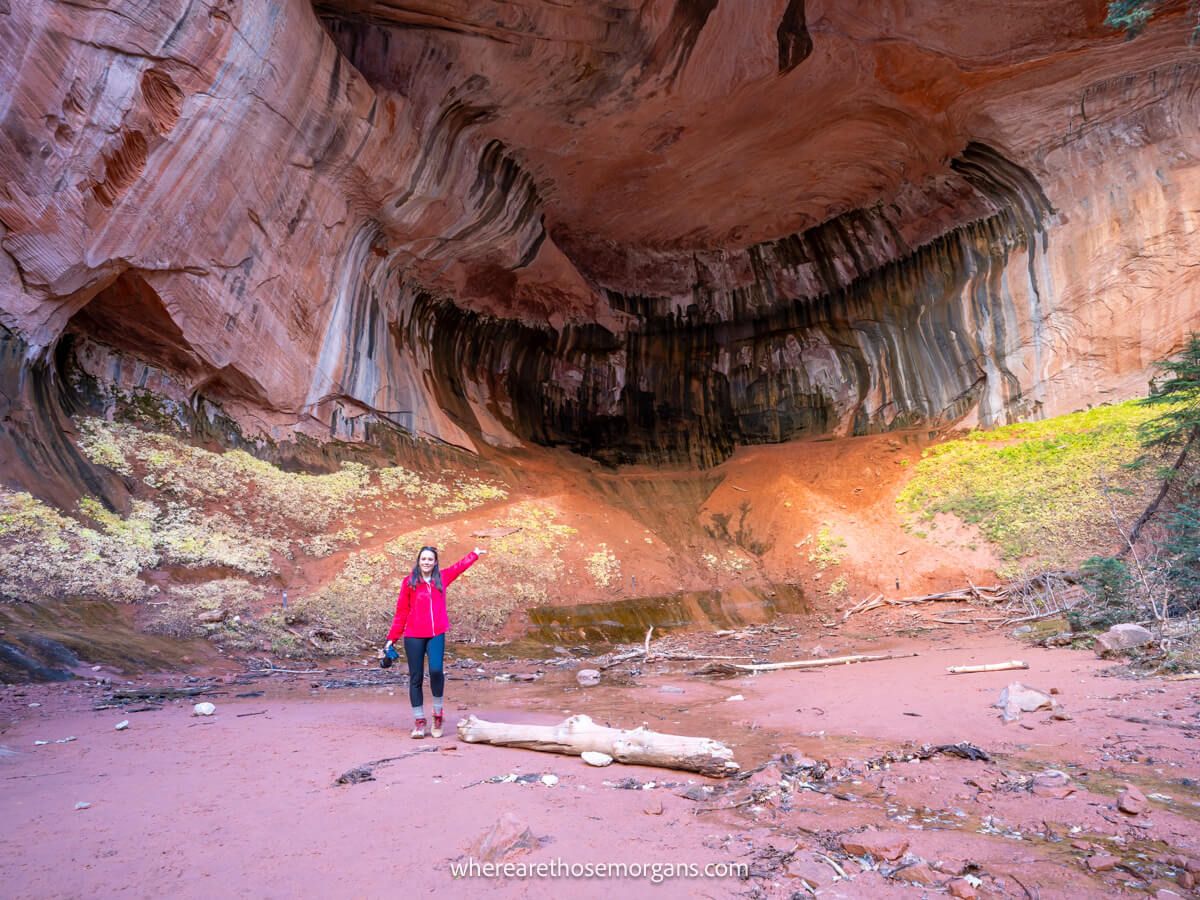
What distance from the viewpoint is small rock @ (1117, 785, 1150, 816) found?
8.71ft

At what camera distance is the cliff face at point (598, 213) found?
1112cm

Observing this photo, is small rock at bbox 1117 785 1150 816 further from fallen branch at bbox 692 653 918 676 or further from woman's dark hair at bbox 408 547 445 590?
fallen branch at bbox 692 653 918 676

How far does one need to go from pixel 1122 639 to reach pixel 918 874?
498 cm

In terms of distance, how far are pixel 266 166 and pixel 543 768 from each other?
13.1 m

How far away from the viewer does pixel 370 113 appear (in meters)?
14.3

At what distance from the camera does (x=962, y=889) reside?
217cm

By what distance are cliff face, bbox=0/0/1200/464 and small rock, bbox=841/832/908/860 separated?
40.2 feet

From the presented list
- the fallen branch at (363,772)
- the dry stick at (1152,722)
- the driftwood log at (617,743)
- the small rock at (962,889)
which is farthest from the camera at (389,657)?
the dry stick at (1152,722)

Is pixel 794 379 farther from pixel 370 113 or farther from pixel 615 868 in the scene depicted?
pixel 615 868

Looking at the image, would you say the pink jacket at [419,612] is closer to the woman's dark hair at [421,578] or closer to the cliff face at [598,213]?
the woman's dark hair at [421,578]

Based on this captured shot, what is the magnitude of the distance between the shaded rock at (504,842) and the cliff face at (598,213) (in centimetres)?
1118

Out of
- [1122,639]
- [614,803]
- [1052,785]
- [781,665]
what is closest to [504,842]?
[614,803]

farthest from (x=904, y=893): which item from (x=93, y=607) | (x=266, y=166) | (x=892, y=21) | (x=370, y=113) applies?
(x=892, y=21)

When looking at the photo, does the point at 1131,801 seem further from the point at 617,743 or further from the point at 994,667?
the point at 994,667
